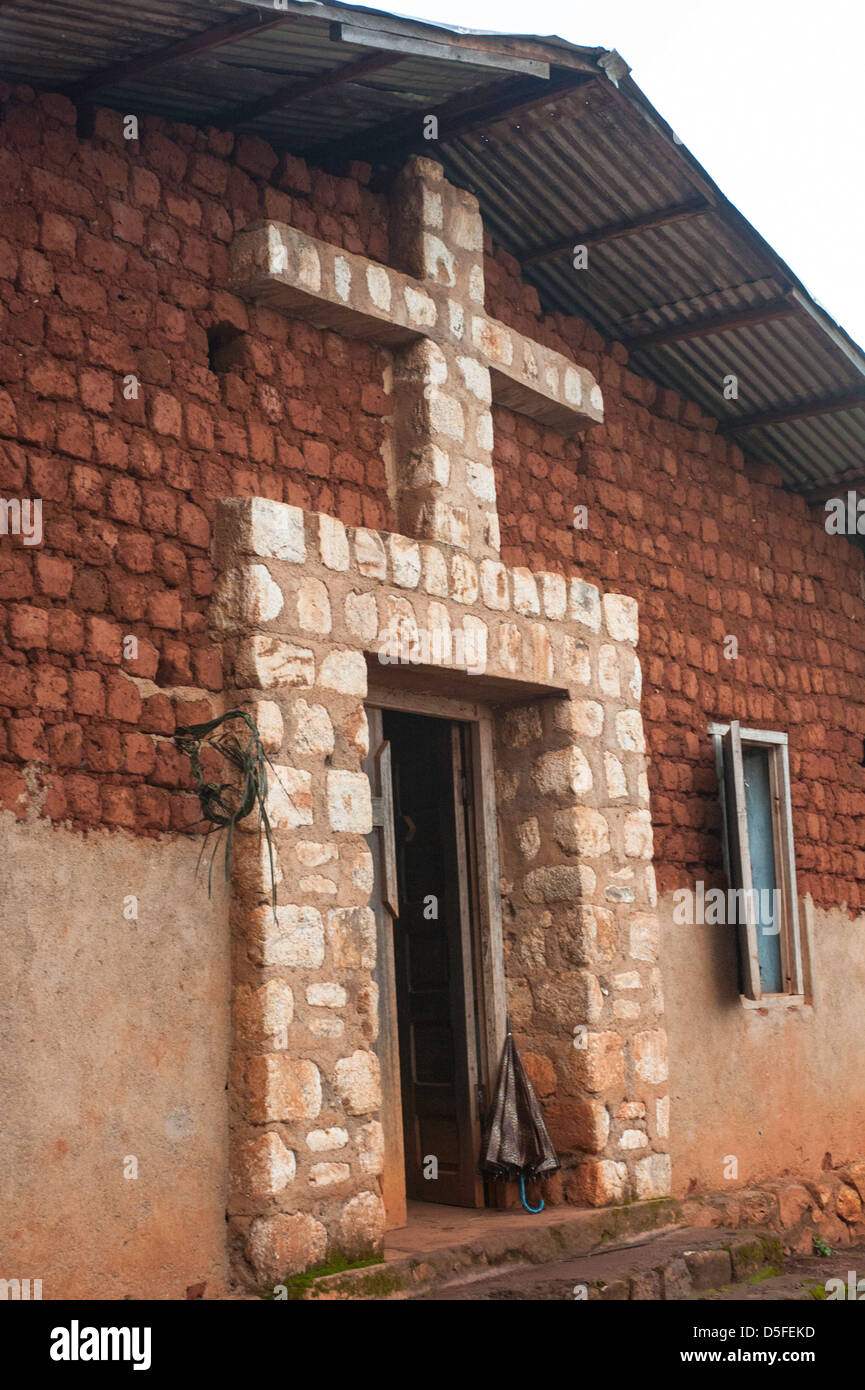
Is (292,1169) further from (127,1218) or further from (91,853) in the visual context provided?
(91,853)

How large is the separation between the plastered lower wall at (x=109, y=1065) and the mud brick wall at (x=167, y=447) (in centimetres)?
19

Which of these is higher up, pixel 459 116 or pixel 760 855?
pixel 459 116

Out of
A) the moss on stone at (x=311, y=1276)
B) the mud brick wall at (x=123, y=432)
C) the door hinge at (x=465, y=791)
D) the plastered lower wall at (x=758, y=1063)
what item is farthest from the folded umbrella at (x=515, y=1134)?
the mud brick wall at (x=123, y=432)

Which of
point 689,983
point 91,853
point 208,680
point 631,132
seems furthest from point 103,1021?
point 631,132

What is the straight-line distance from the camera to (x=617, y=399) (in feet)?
25.0

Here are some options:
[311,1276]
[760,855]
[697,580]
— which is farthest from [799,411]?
[311,1276]

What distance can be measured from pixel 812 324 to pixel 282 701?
3.54 m

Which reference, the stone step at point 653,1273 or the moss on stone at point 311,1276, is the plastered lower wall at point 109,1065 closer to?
the moss on stone at point 311,1276

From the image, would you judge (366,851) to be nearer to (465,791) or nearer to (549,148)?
(465,791)

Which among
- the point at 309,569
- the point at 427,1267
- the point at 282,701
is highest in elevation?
the point at 309,569

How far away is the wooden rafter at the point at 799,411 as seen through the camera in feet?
26.1

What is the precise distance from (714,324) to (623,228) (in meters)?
0.86

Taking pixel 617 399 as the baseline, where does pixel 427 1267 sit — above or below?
below

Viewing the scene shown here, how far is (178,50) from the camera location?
4.92 m
